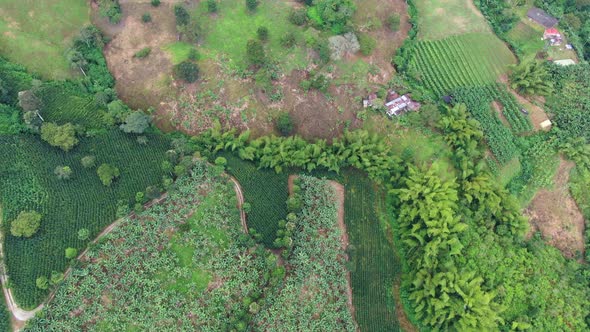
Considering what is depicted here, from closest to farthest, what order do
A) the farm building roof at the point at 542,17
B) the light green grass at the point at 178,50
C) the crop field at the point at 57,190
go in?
the crop field at the point at 57,190
the light green grass at the point at 178,50
the farm building roof at the point at 542,17

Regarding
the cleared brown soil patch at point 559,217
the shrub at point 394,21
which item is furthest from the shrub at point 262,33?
the cleared brown soil patch at point 559,217

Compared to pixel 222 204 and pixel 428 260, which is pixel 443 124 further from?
pixel 222 204

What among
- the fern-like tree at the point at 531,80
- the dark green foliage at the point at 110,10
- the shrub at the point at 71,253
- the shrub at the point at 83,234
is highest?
the dark green foliage at the point at 110,10

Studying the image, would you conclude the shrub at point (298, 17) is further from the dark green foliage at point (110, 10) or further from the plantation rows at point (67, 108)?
the plantation rows at point (67, 108)

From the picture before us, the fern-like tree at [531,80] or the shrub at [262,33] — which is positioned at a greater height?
the shrub at [262,33]

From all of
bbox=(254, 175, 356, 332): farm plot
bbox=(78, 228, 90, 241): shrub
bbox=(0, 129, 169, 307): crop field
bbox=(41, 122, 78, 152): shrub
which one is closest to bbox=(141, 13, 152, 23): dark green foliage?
bbox=(0, 129, 169, 307): crop field

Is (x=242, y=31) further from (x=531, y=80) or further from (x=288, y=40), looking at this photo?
(x=531, y=80)
